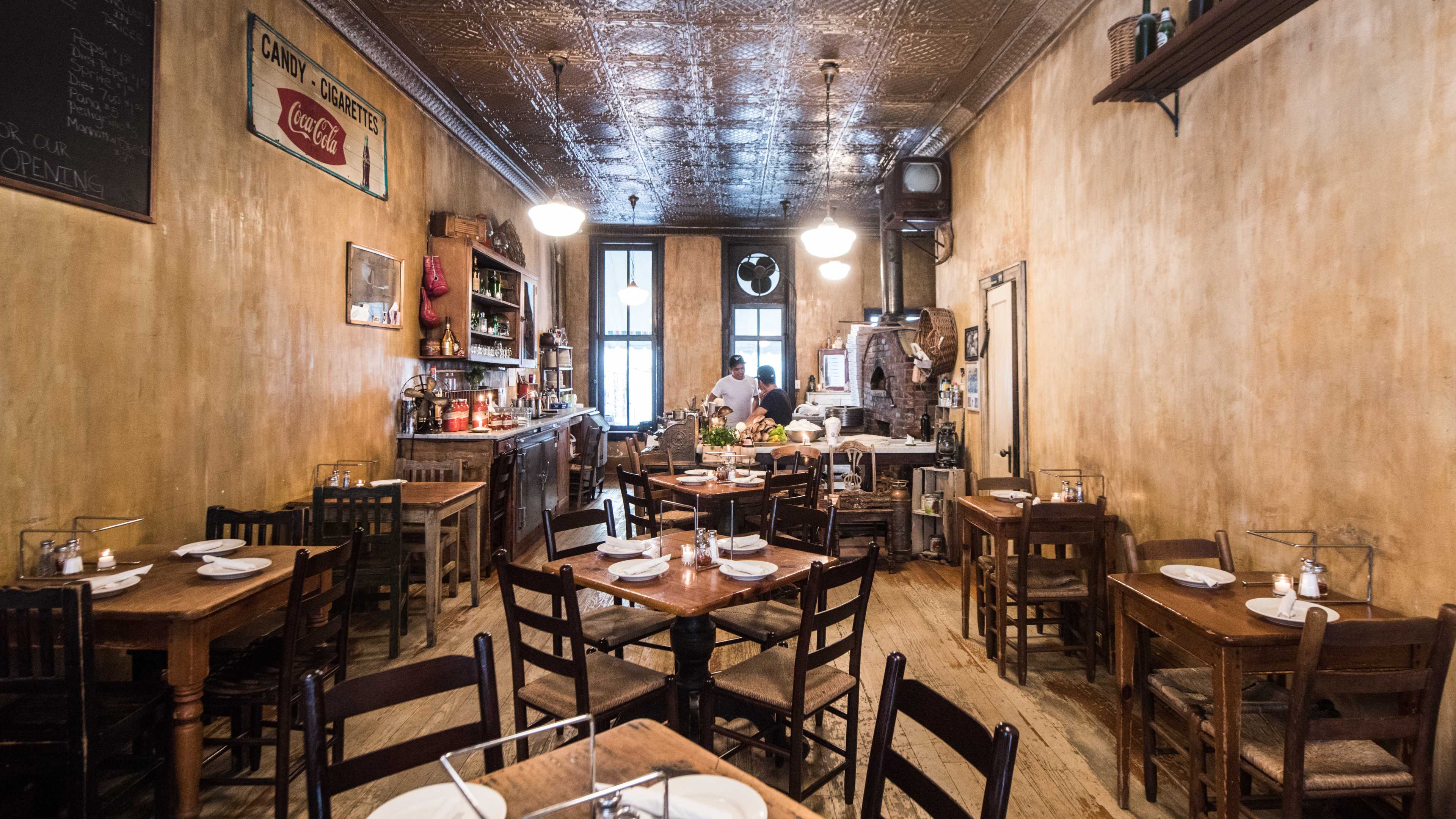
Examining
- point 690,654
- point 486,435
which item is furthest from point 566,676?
point 486,435

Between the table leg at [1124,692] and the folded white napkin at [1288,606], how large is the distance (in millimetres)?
561

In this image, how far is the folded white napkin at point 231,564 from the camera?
9.30ft

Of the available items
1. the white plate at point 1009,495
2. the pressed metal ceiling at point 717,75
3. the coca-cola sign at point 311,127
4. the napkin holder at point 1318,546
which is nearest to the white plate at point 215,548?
the coca-cola sign at point 311,127

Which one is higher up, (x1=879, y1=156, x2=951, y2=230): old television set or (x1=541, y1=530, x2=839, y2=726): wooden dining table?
(x1=879, y1=156, x2=951, y2=230): old television set

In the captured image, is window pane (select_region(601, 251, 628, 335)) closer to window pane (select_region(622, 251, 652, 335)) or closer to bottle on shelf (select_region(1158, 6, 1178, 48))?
window pane (select_region(622, 251, 652, 335))

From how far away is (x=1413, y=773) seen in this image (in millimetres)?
2092

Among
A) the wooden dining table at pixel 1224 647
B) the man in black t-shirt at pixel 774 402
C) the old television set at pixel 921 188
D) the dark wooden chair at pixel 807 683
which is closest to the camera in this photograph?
the wooden dining table at pixel 1224 647

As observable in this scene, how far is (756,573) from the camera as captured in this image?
289 centimetres

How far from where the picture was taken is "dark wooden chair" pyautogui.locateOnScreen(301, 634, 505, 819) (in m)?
1.54

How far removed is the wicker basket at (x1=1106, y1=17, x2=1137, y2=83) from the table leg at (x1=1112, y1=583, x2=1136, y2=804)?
105 inches

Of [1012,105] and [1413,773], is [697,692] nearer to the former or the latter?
[1413,773]

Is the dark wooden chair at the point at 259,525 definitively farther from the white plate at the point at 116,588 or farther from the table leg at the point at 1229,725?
the table leg at the point at 1229,725

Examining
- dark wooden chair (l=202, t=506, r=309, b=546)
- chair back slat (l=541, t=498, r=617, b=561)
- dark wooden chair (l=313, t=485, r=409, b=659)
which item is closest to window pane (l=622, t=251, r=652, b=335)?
dark wooden chair (l=313, t=485, r=409, b=659)

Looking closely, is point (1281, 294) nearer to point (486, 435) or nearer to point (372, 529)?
point (372, 529)
